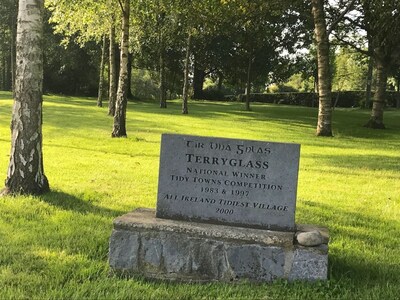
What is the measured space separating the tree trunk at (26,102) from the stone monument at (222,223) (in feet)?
9.84

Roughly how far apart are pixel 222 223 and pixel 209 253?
1.36 feet

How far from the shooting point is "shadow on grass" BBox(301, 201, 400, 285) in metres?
4.77

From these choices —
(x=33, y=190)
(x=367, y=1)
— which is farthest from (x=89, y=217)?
(x=367, y=1)

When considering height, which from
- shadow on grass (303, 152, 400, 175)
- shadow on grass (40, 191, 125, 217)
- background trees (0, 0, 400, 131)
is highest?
background trees (0, 0, 400, 131)

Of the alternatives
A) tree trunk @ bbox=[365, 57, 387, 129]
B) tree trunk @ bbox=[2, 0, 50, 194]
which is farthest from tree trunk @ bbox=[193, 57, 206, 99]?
tree trunk @ bbox=[2, 0, 50, 194]

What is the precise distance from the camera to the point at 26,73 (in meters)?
7.39

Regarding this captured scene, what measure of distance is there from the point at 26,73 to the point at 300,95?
159ft

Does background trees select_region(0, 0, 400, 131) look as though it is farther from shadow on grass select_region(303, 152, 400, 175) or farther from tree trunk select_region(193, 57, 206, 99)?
shadow on grass select_region(303, 152, 400, 175)

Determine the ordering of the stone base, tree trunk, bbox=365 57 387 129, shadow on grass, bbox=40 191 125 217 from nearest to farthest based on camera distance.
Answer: the stone base
shadow on grass, bbox=40 191 125 217
tree trunk, bbox=365 57 387 129

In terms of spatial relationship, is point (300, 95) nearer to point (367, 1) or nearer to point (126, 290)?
point (367, 1)

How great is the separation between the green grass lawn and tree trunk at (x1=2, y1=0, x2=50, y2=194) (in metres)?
0.48

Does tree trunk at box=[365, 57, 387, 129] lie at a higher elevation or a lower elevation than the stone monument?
higher

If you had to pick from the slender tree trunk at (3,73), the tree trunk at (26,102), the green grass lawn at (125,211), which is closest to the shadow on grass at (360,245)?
the green grass lawn at (125,211)

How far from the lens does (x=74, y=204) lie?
7258 mm
